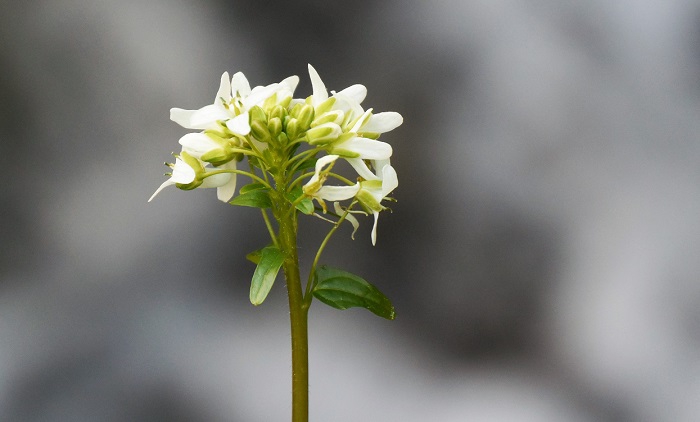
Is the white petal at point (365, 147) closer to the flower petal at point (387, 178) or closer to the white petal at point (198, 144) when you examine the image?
the flower petal at point (387, 178)

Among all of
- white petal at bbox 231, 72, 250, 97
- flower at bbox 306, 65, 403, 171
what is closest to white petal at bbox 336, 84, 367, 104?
flower at bbox 306, 65, 403, 171

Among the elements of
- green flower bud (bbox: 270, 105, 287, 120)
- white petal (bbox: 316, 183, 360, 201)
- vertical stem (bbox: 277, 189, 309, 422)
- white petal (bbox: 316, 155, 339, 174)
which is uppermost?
green flower bud (bbox: 270, 105, 287, 120)

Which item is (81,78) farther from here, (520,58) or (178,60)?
(520,58)

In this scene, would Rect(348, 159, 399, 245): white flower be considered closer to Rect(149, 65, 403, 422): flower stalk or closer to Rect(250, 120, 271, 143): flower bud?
Rect(149, 65, 403, 422): flower stalk

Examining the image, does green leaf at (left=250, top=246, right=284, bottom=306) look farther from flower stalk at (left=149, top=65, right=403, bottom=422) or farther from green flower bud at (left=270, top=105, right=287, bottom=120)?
green flower bud at (left=270, top=105, right=287, bottom=120)

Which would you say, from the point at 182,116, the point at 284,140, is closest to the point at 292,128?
the point at 284,140

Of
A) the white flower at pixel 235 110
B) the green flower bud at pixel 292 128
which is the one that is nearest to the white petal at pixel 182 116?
the white flower at pixel 235 110

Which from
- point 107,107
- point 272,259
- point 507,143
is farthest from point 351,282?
point 107,107

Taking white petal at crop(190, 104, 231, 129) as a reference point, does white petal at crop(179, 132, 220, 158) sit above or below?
below
